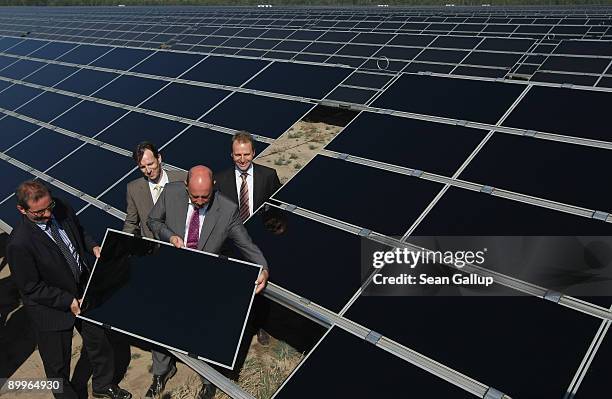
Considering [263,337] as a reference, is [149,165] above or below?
above

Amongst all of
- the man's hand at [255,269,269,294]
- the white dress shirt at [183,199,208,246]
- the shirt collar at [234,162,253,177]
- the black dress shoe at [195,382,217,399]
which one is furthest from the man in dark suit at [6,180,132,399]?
the man's hand at [255,269,269,294]

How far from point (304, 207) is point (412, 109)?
8.37ft

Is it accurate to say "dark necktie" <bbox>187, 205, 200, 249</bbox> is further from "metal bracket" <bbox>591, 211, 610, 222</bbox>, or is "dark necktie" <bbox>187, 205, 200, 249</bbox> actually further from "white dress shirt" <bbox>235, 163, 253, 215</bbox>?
"metal bracket" <bbox>591, 211, 610, 222</bbox>

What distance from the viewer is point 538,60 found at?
1964 centimetres

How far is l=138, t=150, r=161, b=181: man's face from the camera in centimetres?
626

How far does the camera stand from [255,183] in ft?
22.7

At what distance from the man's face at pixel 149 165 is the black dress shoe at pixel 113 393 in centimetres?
345

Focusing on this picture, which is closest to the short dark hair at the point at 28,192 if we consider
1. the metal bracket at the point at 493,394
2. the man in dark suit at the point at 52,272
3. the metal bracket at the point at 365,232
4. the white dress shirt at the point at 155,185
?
the man in dark suit at the point at 52,272

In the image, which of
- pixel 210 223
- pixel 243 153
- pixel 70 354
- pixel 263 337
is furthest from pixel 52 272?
pixel 263 337

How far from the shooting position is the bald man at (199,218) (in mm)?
5195

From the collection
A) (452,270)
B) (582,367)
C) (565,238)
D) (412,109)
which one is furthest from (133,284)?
(412,109)

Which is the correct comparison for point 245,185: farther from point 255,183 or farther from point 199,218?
point 199,218

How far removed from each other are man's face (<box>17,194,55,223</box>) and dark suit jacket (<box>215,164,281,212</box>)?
90.1 inches

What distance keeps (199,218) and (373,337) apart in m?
2.73
